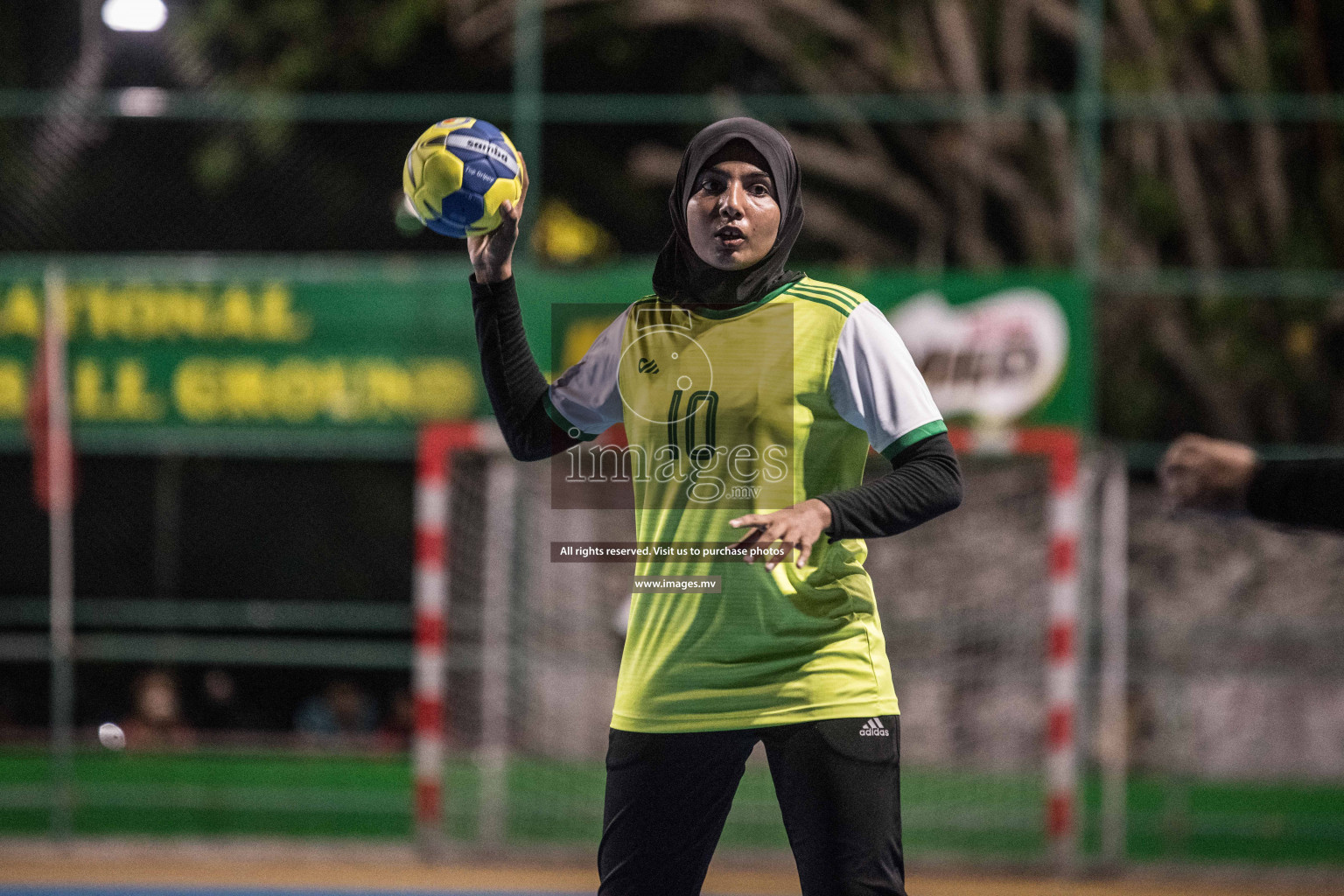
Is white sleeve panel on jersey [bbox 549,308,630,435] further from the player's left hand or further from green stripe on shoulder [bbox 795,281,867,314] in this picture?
the player's left hand

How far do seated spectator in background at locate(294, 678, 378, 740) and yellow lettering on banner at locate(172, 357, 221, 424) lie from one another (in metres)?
2.43

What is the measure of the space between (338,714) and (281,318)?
290 centimetres

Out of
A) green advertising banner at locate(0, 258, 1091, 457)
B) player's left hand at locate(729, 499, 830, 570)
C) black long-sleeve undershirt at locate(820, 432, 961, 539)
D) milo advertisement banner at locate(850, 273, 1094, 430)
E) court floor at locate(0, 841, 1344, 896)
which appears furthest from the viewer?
green advertising banner at locate(0, 258, 1091, 457)

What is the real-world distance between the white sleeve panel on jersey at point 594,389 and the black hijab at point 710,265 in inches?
5.4

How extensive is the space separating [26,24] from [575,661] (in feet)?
19.9

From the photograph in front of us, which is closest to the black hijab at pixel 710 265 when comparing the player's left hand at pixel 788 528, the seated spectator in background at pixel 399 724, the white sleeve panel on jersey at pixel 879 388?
the white sleeve panel on jersey at pixel 879 388

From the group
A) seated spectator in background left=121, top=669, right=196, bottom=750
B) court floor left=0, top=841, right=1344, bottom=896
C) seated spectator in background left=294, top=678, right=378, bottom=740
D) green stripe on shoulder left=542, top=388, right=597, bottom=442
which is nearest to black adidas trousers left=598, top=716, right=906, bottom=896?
green stripe on shoulder left=542, top=388, right=597, bottom=442

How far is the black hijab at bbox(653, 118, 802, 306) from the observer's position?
333 centimetres

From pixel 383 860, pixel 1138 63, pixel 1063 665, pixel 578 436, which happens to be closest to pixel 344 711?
pixel 383 860

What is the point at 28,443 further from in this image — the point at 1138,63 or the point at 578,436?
the point at 1138,63

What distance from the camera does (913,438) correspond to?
3.21 metres

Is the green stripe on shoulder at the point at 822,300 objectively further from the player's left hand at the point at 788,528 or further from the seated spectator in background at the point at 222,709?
the seated spectator in background at the point at 222,709

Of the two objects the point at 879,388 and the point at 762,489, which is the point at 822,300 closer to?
the point at 879,388

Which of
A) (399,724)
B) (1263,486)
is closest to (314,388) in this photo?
(399,724)
